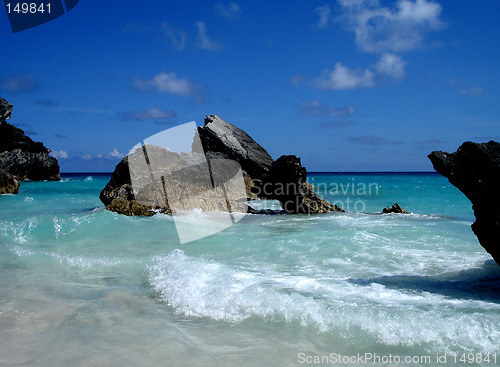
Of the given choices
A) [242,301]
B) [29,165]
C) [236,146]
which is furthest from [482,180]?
[29,165]

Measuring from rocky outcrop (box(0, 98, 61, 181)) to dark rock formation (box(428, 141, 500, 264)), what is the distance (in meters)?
43.3

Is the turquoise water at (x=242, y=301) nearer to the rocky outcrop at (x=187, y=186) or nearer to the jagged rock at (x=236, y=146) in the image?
the rocky outcrop at (x=187, y=186)

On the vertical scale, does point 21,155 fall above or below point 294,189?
above

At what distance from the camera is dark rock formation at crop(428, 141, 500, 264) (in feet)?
15.2

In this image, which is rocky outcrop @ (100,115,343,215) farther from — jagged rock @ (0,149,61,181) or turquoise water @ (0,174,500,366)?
jagged rock @ (0,149,61,181)

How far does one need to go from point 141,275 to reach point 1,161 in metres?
43.2

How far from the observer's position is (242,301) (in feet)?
13.9

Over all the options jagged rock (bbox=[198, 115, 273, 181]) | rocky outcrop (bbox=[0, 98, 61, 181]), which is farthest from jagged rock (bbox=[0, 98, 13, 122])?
jagged rock (bbox=[198, 115, 273, 181])

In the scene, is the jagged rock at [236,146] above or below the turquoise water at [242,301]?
above

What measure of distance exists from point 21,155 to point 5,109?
28.0ft

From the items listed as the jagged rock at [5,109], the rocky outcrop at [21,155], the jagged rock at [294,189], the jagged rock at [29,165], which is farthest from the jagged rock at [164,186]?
the jagged rock at [29,165]

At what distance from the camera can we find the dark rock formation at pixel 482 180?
4.62m

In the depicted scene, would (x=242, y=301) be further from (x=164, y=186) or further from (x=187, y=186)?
(x=187, y=186)

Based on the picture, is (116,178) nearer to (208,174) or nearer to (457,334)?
(208,174)
